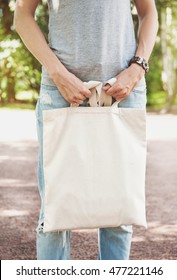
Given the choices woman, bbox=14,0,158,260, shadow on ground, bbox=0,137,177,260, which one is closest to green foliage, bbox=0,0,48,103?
shadow on ground, bbox=0,137,177,260

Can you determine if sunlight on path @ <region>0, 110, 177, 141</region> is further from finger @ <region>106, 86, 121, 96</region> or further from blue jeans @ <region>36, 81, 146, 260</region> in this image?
finger @ <region>106, 86, 121, 96</region>

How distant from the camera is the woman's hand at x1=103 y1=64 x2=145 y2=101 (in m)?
2.17

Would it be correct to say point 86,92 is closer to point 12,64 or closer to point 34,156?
point 34,156

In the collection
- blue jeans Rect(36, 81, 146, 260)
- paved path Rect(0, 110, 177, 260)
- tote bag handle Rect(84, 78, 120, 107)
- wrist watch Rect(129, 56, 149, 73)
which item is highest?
wrist watch Rect(129, 56, 149, 73)

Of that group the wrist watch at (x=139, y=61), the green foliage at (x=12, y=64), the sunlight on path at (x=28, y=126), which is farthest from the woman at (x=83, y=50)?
the green foliage at (x=12, y=64)

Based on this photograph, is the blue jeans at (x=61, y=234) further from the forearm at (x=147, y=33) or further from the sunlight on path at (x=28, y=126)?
the sunlight on path at (x=28, y=126)

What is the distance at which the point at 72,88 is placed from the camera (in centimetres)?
214

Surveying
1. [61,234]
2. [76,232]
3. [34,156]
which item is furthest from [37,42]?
[34,156]

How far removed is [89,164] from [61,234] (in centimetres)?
36

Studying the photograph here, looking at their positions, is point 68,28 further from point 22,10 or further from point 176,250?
point 176,250

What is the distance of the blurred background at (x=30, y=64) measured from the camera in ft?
44.3

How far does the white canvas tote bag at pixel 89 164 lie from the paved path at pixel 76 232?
1.46m
